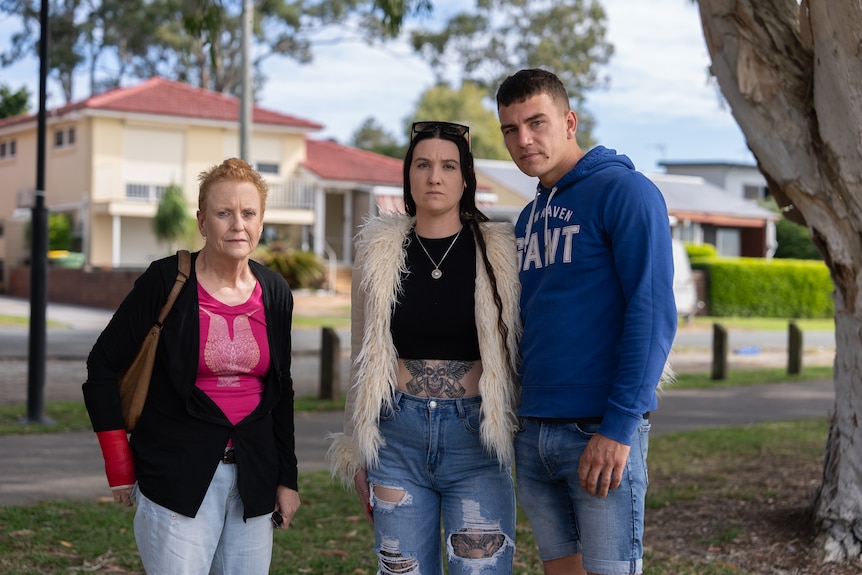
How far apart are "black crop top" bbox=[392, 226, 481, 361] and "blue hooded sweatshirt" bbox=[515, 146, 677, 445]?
196 mm

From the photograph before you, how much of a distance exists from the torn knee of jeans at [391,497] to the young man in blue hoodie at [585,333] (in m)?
0.39

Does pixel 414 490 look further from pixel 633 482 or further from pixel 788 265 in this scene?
pixel 788 265

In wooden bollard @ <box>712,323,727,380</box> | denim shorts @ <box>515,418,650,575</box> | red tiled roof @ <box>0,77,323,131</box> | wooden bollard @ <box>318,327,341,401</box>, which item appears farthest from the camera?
red tiled roof @ <box>0,77,323,131</box>

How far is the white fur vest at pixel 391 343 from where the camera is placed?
342 cm

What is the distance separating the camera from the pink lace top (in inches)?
128

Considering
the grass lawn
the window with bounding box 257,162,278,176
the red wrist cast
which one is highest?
the window with bounding box 257,162,278,176

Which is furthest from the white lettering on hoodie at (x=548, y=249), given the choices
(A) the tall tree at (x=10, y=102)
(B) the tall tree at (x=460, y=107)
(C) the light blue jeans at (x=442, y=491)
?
(B) the tall tree at (x=460, y=107)

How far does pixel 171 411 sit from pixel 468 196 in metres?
1.24

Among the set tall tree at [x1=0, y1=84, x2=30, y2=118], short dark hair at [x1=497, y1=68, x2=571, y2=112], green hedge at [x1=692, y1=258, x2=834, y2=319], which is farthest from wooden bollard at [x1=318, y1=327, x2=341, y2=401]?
green hedge at [x1=692, y1=258, x2=834, y2=319]

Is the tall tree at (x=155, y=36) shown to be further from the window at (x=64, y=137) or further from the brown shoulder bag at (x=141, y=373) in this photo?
the brown shoulder bag at (x=141, y=373)

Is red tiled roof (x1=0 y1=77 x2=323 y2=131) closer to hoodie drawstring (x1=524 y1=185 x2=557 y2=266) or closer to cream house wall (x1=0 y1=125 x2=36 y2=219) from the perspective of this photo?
cream house wall (x1=0 y1=125 x2=36 y2=219)

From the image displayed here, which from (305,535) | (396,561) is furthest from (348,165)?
(396,561)

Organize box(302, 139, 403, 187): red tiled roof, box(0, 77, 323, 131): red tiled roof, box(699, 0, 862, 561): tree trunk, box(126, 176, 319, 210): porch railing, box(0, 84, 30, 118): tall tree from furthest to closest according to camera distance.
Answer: box(302, 139, 403, 187): red tiled roof < box(126, 176, 319, 210): porch railing < box(0, 77, 323, 131): red tiled roof < box(0, 84, 30, 118): tall tree < box(699, 0, 862, 561): tree trunk

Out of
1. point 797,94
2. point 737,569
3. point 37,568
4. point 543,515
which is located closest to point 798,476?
point 737,569
